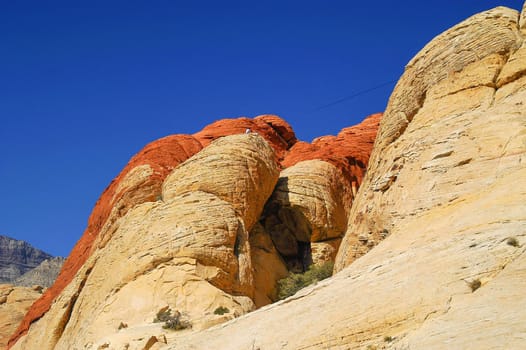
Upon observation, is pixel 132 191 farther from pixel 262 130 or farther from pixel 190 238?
pixel 262 130

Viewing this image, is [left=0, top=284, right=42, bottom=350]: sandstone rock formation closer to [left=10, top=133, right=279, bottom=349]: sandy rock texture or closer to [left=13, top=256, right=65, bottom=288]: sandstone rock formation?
[left=10, top=133, right=279, bottom=349]: sandy rock texture

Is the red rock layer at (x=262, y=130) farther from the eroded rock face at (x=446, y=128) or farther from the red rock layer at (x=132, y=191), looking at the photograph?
the eroded rock face at (x=446, y=128)

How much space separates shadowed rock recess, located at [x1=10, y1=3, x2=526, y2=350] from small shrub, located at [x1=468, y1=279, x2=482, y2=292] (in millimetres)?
54

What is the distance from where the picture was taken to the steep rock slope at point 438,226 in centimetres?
1505

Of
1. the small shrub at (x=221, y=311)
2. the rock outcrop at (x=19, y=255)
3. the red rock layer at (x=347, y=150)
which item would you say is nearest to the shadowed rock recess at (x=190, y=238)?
the red rock layer at (x=347, y=150)

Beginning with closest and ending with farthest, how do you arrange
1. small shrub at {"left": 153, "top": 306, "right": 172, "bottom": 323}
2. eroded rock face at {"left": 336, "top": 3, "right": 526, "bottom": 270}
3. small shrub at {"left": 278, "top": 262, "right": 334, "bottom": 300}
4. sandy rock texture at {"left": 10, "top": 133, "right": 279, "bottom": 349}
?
eroded rock face at {"left": 336, "top": 3, "right": 526, "bottom": 270}, small shrub at {"left": 153, "top": 306, "right": 172, "bottom": 323}, sandy rock texture at {"left": 10, "top": 133, "right": 279, "bottom": 349}, small shrub at {"left": 278, "top": 262, "right": 334, "bottom": 300}

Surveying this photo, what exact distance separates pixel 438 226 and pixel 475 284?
3.86 metres

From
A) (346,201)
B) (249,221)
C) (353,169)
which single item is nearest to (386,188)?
(249,221)

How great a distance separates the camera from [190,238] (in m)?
31.4

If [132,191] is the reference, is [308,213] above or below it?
below

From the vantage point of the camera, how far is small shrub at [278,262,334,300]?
3431 cm

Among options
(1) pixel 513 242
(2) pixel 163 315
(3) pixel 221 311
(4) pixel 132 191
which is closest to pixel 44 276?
(4) pixel 132 191

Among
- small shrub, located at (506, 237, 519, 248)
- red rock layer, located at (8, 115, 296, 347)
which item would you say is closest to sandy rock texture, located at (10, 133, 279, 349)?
red rock layer, located at (8, 115, 296, 347)

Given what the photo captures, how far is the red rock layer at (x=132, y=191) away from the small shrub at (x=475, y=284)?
24468 mm
